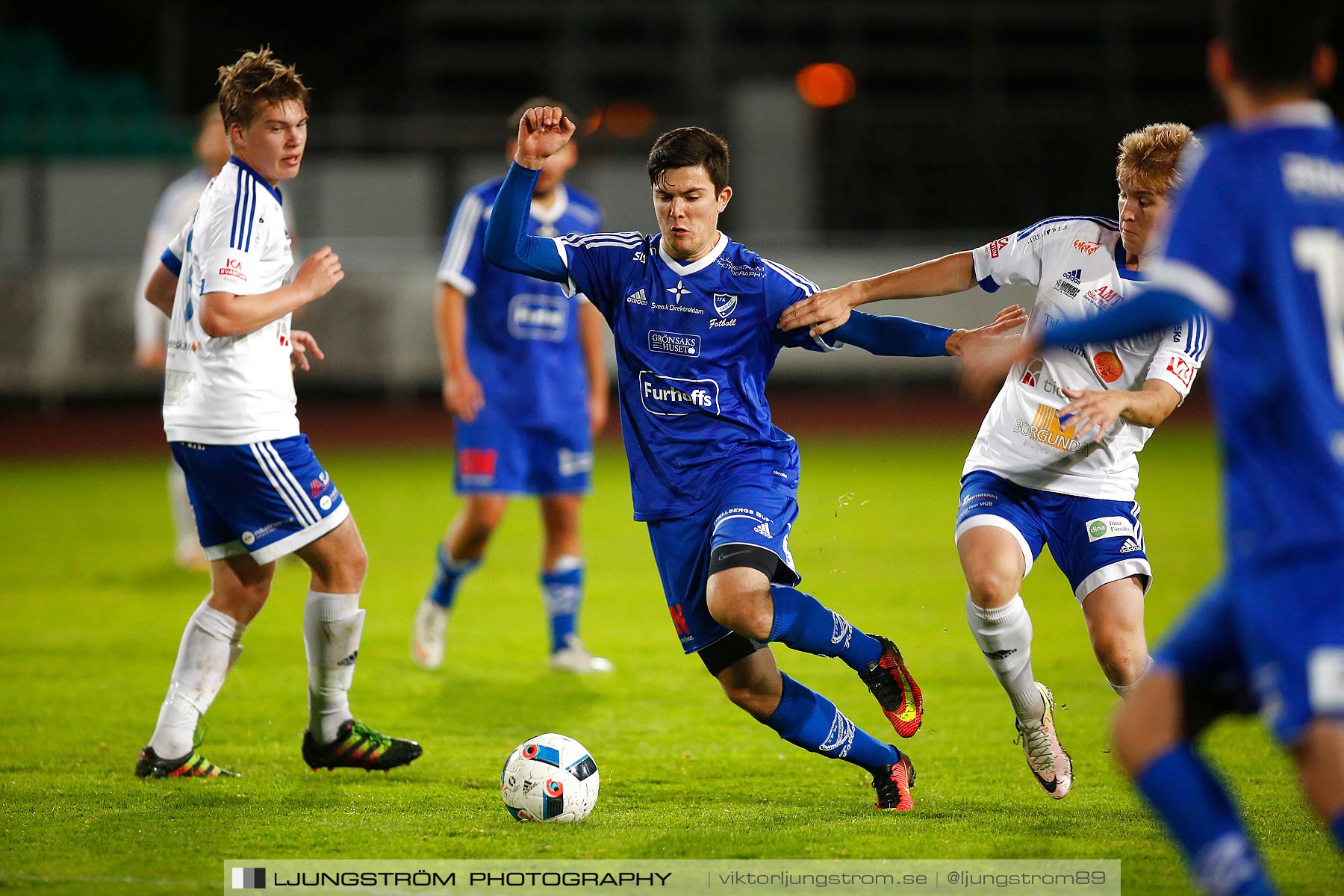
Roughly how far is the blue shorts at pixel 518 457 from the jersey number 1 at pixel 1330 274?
4474 mm

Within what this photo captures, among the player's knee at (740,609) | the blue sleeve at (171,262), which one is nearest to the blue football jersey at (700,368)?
the player's knee at (740,609)

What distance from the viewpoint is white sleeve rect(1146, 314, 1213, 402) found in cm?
407

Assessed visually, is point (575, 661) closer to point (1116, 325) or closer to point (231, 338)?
point (231, 338)

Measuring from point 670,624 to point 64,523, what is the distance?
19.4ft

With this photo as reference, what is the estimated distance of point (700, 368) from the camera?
425 centimetres


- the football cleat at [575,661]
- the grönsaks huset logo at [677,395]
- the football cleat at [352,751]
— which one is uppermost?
the grönsaks huset logo at [677,395]

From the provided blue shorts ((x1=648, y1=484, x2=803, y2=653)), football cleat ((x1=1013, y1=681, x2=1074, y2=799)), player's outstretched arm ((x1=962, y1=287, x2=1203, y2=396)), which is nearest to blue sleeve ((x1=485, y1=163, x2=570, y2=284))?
blue shorts ((x1=648, y1=484, x2=803, y2=653))

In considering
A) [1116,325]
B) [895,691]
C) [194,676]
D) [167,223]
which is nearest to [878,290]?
[895,691]

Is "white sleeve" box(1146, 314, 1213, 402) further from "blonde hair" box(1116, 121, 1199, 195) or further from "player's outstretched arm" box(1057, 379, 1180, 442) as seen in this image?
"blonde hair" box(1116, 121, 1199, 195)

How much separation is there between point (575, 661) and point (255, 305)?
2.80m

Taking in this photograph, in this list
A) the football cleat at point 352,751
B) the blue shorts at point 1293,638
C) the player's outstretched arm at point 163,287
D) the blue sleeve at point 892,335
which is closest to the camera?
the blue shorts at point 1293,638

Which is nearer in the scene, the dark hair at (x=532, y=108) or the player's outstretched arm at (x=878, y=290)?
the player's outstretched arm at (x=878, y=290)

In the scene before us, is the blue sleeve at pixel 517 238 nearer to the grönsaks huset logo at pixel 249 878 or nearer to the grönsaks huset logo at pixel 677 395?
the grönsaks huset logo at pixel 677 395

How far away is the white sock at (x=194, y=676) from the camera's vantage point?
454 centimetres
